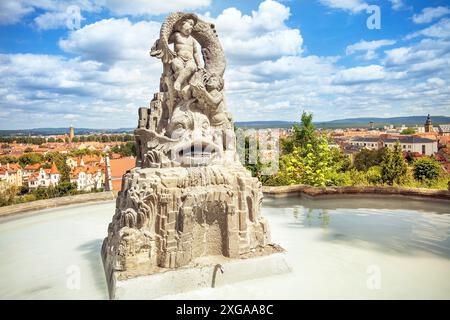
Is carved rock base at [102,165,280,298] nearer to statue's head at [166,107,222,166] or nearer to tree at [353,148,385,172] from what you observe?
statue's head at [166,107,222,166]

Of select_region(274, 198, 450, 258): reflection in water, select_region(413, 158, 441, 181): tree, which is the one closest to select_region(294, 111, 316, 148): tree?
select_region(413, 158, 441, 181): tree

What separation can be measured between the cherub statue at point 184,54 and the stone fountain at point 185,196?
1.0 inches

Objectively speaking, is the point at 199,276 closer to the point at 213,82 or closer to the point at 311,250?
the point at 311,250

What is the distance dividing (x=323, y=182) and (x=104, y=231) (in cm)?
1133

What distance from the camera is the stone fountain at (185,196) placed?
6793 millimetres

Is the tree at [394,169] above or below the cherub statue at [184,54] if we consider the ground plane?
below

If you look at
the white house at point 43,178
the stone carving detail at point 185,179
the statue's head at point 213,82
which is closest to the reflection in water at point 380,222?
the stone carving detail at point 185,179

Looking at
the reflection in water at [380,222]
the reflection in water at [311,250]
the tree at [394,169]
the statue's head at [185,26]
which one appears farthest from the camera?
the tree at [394,169]

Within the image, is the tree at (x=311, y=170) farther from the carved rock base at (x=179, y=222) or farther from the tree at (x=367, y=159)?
the tree at (x=367, y=159)

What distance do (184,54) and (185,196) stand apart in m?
3.81

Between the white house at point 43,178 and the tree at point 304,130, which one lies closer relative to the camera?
the tree at point 304,130

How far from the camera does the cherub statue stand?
8.44 meters

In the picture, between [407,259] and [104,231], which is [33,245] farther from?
[407,259]
